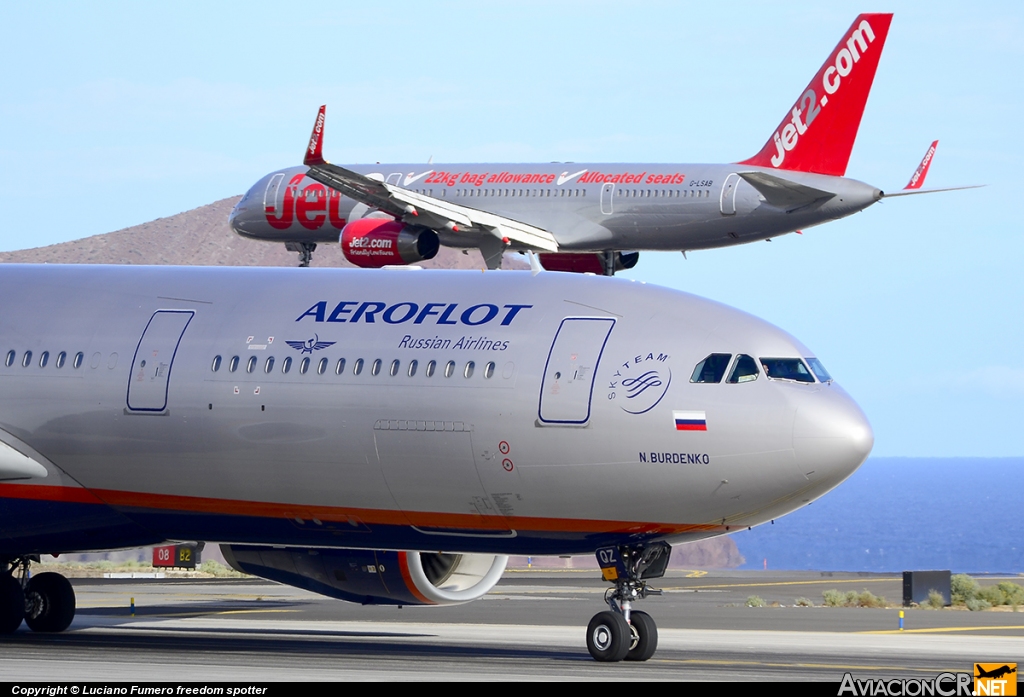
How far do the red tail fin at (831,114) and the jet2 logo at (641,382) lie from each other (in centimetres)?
→ 3344

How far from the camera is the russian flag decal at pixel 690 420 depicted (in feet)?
61.7

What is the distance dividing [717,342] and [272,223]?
106ft

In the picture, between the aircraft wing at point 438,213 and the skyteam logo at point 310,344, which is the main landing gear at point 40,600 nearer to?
the skyteam logo at point 310,344

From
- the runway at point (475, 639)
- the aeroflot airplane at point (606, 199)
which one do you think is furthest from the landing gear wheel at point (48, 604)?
the aeroflot airplane at point (606, 199)

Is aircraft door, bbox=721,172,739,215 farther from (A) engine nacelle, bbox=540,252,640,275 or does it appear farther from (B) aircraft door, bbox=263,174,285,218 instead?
(B) aircraft door, bbox=263,174,285,218

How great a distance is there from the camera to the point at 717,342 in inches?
760

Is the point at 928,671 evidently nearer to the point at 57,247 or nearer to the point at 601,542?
the point at 601,542

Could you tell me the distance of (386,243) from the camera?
1725 inches

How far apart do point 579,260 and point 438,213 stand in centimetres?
913

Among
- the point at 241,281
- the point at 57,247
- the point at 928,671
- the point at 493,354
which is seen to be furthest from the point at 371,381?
the point at 57,247

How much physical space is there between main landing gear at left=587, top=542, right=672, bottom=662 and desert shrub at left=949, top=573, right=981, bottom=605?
23.1 meters

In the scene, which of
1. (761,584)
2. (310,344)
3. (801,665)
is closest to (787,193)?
(761,584)

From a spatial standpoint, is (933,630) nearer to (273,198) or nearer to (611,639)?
(611,639)

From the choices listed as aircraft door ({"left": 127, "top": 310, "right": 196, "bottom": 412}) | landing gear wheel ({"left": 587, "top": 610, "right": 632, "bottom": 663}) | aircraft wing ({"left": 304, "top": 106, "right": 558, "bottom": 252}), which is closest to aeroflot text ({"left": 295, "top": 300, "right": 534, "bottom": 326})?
aircraft door ({"left": 127, "top": 310, "right": 196, "bottom": 412})
